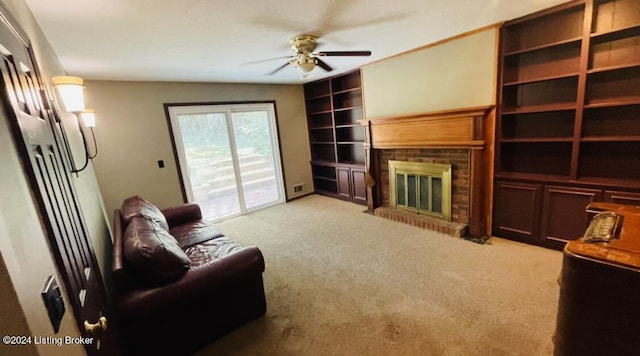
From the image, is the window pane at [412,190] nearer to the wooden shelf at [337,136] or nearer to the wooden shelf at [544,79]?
the wooden shelf at [337,136]

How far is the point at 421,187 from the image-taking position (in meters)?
3.73

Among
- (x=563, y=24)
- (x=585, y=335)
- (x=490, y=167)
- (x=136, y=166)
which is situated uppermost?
(x=563, y=24)

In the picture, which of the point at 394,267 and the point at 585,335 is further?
the point at 394,267

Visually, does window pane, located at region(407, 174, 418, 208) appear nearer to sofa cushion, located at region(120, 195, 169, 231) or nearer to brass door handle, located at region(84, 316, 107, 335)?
sofa cushion, located at region(120, 195, 169, 231)

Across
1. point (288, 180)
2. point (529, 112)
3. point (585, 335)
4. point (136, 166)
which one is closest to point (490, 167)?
point (529, 112)

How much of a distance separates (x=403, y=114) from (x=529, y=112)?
54.9 inches

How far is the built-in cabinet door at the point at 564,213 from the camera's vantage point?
250 centimetres

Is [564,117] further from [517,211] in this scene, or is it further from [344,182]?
[344,182]

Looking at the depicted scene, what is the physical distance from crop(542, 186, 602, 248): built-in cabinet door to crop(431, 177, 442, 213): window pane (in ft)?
3.53

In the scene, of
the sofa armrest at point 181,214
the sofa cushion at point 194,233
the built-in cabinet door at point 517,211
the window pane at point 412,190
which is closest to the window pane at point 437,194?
the window pane at point 412,190

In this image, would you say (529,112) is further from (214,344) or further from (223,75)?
(223,75)

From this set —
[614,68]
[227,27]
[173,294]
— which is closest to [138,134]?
[227,27]

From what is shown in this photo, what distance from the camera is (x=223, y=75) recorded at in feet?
13.0

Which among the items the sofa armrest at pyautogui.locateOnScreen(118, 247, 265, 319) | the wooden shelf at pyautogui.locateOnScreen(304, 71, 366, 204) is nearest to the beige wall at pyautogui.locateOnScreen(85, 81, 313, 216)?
the wooden shelf at pyautogui.locateOnScreen(304, 71, 366, 204)
